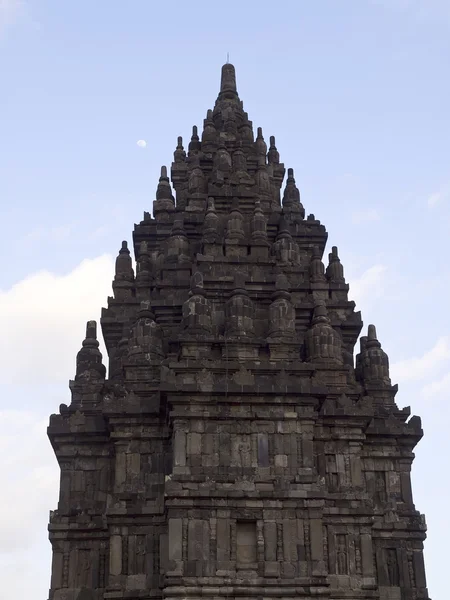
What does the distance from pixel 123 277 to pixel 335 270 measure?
8.26m

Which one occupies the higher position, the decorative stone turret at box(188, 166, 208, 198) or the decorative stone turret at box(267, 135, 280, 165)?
the decorative stone turret at box(267, 135, 280, 165)

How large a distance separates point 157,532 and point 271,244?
42.9 ft

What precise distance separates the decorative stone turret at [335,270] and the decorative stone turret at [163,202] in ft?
22.5

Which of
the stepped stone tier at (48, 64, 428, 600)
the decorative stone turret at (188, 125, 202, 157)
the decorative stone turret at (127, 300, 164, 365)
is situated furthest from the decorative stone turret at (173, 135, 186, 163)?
the decorative stone turret at (127, 300, 164, 365)

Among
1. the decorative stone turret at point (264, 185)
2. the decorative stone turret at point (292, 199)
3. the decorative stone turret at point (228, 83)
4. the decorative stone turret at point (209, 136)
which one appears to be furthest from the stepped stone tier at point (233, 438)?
the decorative stone turret at point (228, 83)

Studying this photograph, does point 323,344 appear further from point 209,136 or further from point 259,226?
point 209,136

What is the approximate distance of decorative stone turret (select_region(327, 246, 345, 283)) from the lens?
41531mm

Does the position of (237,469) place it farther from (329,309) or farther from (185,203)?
(185,203)

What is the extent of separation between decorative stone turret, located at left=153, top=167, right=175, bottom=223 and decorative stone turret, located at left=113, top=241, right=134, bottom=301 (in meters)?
2.32

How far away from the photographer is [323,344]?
122 feet

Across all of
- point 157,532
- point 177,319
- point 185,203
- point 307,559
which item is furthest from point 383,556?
point 185,203

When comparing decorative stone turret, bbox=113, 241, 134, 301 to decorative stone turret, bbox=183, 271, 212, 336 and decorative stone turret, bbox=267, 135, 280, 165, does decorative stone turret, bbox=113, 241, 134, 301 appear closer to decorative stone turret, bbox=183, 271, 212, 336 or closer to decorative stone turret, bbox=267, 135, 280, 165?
decorative stone turret, bbox=183, 271, 212, 336

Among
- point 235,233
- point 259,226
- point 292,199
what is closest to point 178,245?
point 235,233

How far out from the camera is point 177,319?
38.6m
